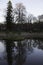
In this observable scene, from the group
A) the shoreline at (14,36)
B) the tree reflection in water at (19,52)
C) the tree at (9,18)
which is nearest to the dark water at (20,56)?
the tree reflection in water at (19,52)

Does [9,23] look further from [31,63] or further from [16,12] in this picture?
[31,63]

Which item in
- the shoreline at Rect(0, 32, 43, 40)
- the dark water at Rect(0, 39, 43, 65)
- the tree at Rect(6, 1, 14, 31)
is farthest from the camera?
the tree at Rect(6, 1, 14, 31)

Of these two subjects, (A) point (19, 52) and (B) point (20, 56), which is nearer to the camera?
(B) point (20, 56)

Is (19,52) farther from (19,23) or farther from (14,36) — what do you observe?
(19,23)

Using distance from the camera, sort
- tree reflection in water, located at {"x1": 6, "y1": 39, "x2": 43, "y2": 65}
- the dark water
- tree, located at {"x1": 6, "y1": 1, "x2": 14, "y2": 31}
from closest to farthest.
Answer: the dark water
tree reflection in water, located at {"x1": 6, "y1": 39, "x2": 43, "y2": 65}
tree, located at {"x1": 6, "y1": 1, "x2": 14, "y2": 31}

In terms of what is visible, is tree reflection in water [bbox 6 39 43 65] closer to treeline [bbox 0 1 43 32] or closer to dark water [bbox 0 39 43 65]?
dark water [bbox 0 39 43 65]

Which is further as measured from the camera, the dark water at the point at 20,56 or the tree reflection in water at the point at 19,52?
the tree reflection in water at the point at 19,52

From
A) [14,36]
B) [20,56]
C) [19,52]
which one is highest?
[20,56]

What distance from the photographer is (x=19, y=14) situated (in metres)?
70.1

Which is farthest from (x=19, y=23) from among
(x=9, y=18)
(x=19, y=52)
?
(x=19, y=52)

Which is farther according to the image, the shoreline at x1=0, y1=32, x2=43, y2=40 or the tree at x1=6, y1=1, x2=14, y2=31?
the tree at x1=6, y1=1, x2=14, y2=31

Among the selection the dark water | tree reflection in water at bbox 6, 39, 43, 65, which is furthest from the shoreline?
the dark water

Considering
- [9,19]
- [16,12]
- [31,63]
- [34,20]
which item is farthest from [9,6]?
[31,63]

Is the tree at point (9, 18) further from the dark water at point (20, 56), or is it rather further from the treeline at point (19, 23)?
the dark water at point (20, 56)
